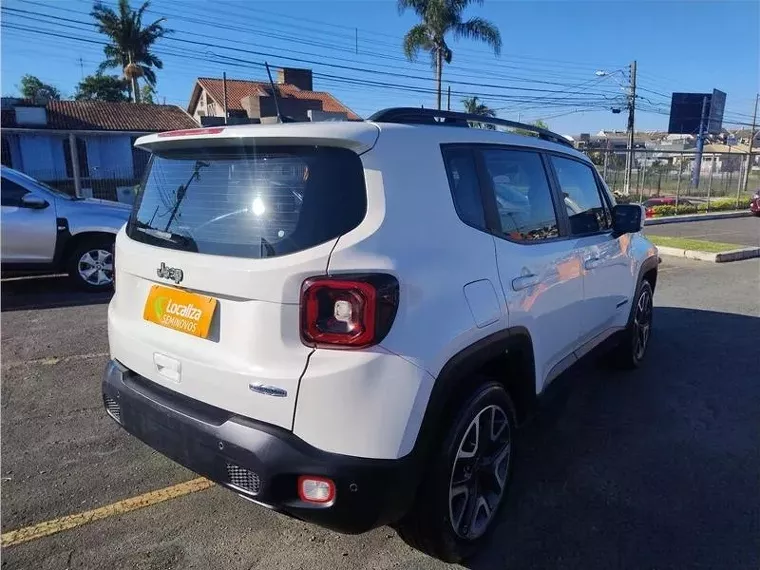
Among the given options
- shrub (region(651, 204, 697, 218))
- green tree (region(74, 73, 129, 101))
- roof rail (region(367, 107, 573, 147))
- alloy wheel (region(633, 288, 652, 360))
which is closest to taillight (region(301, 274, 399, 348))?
roof rail (region(367, 107, 573, 147))

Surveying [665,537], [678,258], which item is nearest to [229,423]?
[665,537]

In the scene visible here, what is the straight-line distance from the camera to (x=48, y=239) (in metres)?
6.86

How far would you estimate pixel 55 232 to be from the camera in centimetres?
687

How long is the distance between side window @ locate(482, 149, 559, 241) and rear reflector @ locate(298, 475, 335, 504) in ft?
4.64

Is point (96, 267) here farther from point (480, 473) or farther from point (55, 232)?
point (480, 473)

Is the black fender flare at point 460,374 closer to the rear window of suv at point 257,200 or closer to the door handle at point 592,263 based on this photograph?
the rear window of suv at point 257,200

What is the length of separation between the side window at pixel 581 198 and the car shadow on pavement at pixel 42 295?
555cm

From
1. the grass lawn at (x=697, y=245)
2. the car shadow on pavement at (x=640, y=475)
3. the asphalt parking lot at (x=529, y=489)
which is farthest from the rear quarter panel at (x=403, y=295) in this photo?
the grass lawn at (x=697, y=245)

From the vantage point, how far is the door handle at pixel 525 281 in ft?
8.72

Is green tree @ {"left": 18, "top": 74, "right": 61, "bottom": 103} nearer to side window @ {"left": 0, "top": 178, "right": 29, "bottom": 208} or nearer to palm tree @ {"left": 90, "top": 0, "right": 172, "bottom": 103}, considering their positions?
palm tree @ {"left": 90, "top": 0, "right": 172, "bottom": 103}

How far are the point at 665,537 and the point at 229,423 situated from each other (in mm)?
2106

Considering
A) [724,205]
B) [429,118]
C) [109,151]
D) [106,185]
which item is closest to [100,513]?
[429,118]

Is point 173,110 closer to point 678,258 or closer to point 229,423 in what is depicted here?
point 678,258

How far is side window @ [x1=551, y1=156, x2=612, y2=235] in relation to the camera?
352 cm
